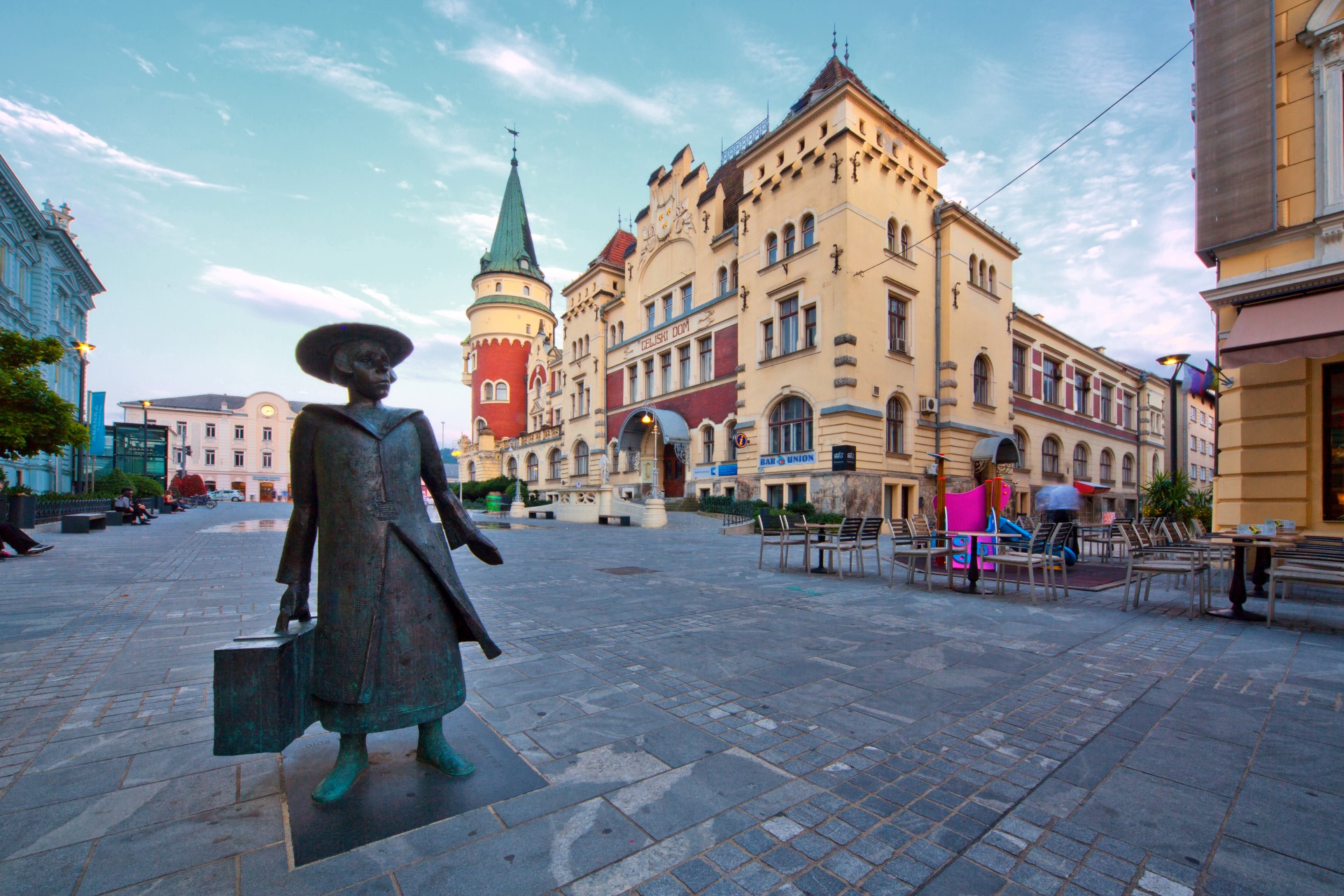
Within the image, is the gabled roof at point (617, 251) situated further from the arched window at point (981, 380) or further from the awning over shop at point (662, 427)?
the arched window at point (981, 380)

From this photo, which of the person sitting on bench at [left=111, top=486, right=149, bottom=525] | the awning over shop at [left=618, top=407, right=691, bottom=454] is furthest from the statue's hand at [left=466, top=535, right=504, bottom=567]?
the person sitting on bench at [left=111, top=486, right=149, bottom=525]

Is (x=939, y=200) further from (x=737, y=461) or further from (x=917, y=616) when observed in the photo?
(x=917, y=616)

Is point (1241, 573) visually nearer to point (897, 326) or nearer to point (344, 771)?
point (344, 771)

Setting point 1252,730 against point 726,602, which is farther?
point 726,602

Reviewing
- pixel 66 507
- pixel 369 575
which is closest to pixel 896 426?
pixel 369 575

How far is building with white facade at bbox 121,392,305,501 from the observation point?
7325 cm

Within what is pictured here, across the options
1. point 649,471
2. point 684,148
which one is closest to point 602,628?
point 649,471

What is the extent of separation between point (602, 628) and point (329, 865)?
12.6 ft

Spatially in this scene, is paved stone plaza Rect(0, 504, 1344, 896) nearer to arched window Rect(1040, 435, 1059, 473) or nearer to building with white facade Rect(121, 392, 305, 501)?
arched window Rect(1040, 435, 1059, 473)

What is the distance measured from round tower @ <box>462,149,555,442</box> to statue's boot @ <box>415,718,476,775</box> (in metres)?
54.3

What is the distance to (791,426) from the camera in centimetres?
2581

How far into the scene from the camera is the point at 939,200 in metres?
27.8


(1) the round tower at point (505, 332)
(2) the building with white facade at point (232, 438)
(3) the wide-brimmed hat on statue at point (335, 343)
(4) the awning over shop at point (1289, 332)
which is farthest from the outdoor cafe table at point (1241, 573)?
(2) the building with white facade at point (232, 438)

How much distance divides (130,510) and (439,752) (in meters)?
29.8
